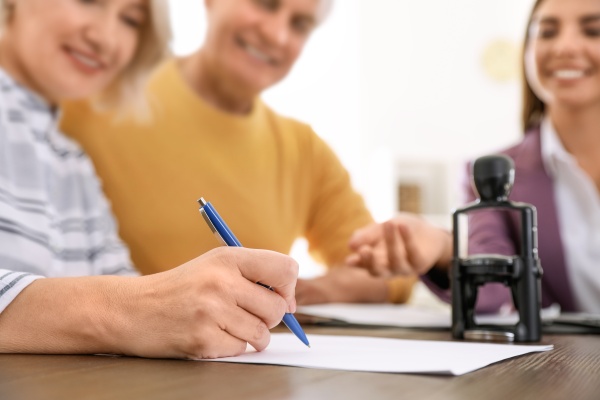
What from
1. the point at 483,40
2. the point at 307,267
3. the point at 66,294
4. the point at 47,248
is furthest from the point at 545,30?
the point at 483,40

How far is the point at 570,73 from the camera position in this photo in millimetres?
1535

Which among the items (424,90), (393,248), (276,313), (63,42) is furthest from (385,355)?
(424,90)

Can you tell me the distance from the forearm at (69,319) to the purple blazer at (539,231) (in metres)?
1.01

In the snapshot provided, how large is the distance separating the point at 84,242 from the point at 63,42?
1.18 feet

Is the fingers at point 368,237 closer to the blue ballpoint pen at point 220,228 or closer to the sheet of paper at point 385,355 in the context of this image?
the sheet of paper at point 385,355

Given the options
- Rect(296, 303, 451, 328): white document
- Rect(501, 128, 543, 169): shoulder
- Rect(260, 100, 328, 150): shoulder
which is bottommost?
Rect(296, 303, 451, 328): white document

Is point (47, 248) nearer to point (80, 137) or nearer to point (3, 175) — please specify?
point (3, 175)

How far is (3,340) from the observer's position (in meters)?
0.62

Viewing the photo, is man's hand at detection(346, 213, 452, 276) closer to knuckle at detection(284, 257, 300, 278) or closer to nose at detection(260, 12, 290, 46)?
knuckle at detection(284, 257, 300, 278)

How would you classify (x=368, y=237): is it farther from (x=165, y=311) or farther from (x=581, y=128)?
(x=581, y=128)

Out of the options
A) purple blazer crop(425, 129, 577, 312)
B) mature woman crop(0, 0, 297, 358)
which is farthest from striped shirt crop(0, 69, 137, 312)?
purple blazer crop(425, 129, 577, 312)

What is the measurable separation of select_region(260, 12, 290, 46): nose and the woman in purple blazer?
1.86 feet

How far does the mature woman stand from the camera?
0.59 m

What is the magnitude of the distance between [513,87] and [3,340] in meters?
4.57
